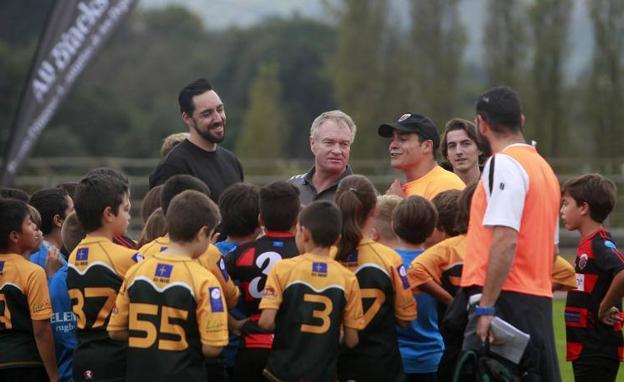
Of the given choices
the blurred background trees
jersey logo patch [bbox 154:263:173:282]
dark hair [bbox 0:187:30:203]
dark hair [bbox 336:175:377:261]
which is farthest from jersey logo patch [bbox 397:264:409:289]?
the blurred background trees

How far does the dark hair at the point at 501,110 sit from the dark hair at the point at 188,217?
1570 mm

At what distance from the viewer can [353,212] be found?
21.5ft

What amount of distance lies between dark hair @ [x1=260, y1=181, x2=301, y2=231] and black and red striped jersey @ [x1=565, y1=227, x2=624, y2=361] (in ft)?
7.47

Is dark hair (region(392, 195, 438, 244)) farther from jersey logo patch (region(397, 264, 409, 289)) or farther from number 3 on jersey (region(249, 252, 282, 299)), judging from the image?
number 3 on jersey (region(249, 252, 282, 299))

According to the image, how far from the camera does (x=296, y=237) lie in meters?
6.47

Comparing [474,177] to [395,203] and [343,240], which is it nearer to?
[395,203]

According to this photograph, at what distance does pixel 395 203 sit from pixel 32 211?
2.24 metres

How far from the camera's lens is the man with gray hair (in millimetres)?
8141

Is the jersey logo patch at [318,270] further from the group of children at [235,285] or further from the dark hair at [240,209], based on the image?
the dark hair at [240,209]

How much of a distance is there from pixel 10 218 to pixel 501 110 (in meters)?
3.04

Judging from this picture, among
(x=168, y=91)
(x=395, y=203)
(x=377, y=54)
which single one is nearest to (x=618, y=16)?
(x=377, y=54)

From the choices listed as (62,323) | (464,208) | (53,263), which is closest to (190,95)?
(53,263)

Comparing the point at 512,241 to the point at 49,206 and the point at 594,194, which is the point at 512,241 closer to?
the point at 594,194

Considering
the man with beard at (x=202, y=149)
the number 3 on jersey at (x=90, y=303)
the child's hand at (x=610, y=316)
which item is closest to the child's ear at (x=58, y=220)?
the man with beard at (x=202, y=149)
